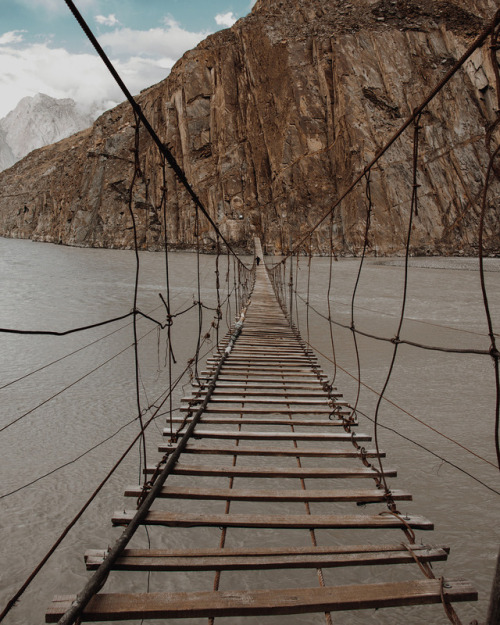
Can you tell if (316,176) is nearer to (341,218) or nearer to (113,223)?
(341,218)

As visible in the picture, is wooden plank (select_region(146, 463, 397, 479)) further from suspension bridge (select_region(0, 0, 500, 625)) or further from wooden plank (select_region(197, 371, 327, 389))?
wooden plank (select_region(197, 371, 327, 389))

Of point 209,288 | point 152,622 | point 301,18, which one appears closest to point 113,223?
point 301,18

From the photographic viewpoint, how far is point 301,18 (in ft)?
86.3

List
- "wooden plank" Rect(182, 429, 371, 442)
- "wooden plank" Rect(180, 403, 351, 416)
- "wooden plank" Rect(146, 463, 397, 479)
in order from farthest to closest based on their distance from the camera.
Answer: "wooden plank" Rect(180, 403, 351, 416) → "wooden plank" Rect(182, 429, 371, 442) → "wooden plank" Rect(146, 463, 397, 479)

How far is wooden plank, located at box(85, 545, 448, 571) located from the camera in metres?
1.22

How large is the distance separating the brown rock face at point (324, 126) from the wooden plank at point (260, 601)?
20678 mm

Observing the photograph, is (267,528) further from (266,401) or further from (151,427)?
(151,427)

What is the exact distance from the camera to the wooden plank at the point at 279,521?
56.3 inches

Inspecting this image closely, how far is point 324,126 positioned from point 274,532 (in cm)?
2387

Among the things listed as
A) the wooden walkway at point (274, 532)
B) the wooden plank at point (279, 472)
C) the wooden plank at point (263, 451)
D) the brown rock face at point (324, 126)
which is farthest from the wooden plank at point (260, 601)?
the brown rock face at point (324, 126)

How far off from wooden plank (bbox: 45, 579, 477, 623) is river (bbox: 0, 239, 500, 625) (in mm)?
661

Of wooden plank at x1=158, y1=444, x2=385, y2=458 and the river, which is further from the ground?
wooden plank at x1=158, y1=444, x2=385, y2=458

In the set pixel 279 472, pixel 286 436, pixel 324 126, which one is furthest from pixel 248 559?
pixel 324 126

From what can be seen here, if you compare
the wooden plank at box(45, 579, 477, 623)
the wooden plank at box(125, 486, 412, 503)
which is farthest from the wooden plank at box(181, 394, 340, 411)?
the wooden plank at box(45, 579, 477, 623)
